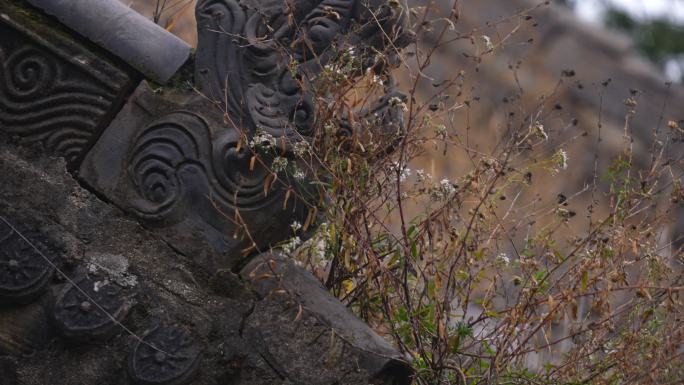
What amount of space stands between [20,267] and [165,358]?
1.40ft

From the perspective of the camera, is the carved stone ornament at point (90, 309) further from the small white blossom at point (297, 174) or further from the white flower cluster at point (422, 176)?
the white flower cluster at point (422, 176)

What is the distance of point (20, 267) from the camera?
3059 mm

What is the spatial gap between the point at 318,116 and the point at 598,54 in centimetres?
537

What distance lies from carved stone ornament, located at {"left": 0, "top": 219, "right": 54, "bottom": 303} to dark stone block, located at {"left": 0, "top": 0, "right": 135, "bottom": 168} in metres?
0.28

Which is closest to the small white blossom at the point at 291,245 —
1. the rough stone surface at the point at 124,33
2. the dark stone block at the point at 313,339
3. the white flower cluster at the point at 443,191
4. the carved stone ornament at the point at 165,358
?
the dark stone block at the point at 313,339

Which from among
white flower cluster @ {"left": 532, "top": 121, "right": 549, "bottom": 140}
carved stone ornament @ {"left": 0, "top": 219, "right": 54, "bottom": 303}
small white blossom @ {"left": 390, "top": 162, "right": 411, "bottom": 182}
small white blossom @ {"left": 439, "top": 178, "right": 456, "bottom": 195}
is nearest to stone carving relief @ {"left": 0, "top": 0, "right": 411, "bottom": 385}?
carved stone ornament @ {"left": 0, "top": 219, "right": 54, "bottom": 303}

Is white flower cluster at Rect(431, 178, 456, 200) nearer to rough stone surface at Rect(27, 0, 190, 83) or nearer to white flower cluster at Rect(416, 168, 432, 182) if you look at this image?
white flower cluster at Rect(416, 168, 432, 182)

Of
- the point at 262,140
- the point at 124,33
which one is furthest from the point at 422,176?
the point at 124,33

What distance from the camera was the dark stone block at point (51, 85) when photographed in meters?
3.25

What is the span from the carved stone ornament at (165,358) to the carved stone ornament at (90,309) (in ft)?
0.30

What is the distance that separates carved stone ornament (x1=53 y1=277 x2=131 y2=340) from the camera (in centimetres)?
303

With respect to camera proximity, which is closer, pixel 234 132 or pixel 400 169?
pixel 234 132

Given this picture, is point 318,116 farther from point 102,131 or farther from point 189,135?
point 102,131

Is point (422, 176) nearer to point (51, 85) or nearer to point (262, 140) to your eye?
point (262, 140)
